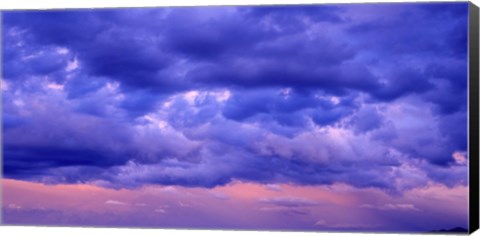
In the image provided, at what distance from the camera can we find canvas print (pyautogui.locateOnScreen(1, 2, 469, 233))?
15.1 meters

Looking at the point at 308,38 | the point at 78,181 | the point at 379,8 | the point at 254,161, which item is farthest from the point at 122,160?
the point at 379,8

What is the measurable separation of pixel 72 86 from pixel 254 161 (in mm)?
2930

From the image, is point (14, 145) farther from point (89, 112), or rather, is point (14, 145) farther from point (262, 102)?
point (262, 102)

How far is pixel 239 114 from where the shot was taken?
1566cm

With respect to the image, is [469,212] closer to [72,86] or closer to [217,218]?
[217,218]

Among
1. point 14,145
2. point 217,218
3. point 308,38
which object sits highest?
point 308,38

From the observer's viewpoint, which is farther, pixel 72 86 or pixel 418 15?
pixel 72 86

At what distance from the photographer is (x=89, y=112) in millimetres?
16062

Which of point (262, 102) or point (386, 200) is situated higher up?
point (262, 102)

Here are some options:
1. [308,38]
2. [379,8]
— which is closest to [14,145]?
[308,38]

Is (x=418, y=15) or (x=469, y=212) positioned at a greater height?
(x=418, y=15)

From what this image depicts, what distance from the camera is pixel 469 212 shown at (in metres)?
15.1

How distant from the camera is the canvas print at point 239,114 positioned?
595 inches

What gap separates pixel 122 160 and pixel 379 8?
4.36 m
